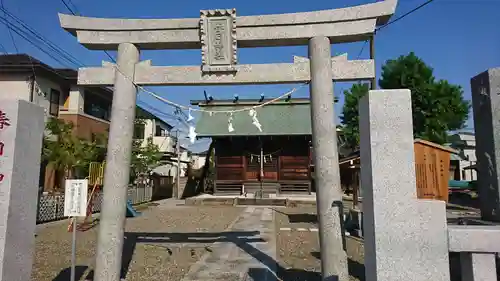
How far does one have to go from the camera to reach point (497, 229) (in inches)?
120

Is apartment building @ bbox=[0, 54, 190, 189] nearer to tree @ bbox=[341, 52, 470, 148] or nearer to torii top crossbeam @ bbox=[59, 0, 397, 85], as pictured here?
torii top crossbeam @ bbox=[59, 0, 397, 85]

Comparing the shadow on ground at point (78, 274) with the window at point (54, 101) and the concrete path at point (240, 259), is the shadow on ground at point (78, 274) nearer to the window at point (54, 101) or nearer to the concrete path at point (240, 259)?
the concrete path at point (240, 259)

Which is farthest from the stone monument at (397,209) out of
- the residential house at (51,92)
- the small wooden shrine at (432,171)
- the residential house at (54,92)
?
the residential house at (51,92)

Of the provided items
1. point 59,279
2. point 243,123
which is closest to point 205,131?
point 243,123

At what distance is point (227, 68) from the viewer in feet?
20.1

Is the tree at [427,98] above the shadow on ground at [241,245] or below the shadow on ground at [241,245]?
above

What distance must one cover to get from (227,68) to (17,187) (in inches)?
140

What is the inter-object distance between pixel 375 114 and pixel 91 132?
22.9m

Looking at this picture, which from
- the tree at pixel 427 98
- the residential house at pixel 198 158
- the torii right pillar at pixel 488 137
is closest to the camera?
the torii right pillar at pixel 488 137

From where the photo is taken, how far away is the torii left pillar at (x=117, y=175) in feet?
18.7

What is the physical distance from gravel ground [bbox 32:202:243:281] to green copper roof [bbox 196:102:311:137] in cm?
963

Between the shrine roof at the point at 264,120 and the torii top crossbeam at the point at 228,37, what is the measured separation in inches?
636

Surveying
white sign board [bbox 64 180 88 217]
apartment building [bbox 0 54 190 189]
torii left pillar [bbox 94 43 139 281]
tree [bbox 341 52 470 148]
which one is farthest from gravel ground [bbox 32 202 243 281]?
tree [bbox 341 52 470 148]

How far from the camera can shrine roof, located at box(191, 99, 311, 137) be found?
2259cm
